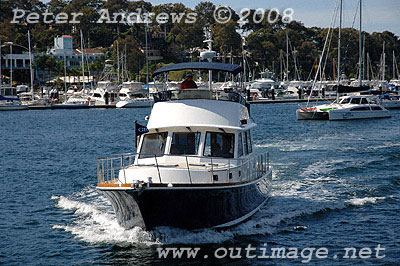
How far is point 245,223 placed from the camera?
1805 cm

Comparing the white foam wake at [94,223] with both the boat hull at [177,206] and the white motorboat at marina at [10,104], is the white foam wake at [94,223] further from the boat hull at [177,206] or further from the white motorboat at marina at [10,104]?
the white motorboat at marina at [10,104]

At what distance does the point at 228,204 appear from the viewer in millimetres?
16531

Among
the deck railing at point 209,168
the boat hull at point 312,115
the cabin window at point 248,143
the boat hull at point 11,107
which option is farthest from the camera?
the boat hull at point 11,107

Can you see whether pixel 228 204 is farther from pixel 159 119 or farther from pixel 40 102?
pixel 40 102

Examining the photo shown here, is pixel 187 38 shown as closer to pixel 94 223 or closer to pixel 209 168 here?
pixel 94 223

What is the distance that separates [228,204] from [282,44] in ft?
450

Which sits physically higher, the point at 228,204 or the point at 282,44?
the point at 282,44

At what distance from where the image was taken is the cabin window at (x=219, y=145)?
1773 cm

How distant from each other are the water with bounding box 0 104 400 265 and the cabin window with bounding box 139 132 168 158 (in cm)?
251

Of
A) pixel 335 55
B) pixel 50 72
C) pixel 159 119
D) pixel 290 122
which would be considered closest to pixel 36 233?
pixel 159 119

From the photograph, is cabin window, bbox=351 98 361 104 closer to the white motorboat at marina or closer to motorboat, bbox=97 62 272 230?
motorboat, bbox=97 62 272 230

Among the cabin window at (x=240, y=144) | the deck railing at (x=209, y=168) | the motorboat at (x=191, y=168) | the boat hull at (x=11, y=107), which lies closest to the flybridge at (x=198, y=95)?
the motorboat at (x=191, y=168)
